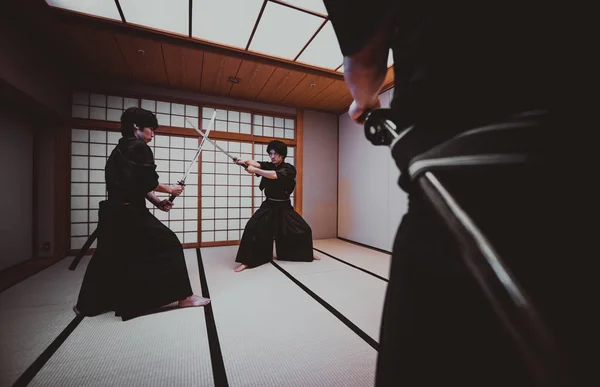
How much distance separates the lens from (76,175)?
3.93 metres

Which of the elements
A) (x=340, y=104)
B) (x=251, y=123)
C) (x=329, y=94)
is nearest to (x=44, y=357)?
(x=251, y=123)

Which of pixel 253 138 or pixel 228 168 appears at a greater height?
pixel 253 138

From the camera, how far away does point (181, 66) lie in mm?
3531

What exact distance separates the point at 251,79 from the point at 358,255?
10.7 feet

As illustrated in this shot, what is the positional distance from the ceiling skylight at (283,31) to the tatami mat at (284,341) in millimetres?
2833

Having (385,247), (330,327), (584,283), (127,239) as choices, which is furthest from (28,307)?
(385,247)

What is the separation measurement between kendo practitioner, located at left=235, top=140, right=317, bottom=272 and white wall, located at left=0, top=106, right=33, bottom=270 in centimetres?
273

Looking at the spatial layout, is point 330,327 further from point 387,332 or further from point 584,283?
point 584,283

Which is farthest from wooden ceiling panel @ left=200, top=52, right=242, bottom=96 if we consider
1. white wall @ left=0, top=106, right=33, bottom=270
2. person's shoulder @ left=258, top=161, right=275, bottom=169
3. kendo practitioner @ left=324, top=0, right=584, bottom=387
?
kendo practitioner @ left=324, top=0, right=584, bottom=387

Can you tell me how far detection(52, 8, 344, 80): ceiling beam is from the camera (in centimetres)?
263

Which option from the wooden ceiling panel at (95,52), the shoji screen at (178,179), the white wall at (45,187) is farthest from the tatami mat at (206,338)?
the wooden ceiling panel at (95,52)

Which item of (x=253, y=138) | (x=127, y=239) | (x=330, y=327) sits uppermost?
(x=253, y=138)

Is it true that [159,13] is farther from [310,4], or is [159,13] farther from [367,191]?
[367,191]

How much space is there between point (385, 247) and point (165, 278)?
11.3 ft
